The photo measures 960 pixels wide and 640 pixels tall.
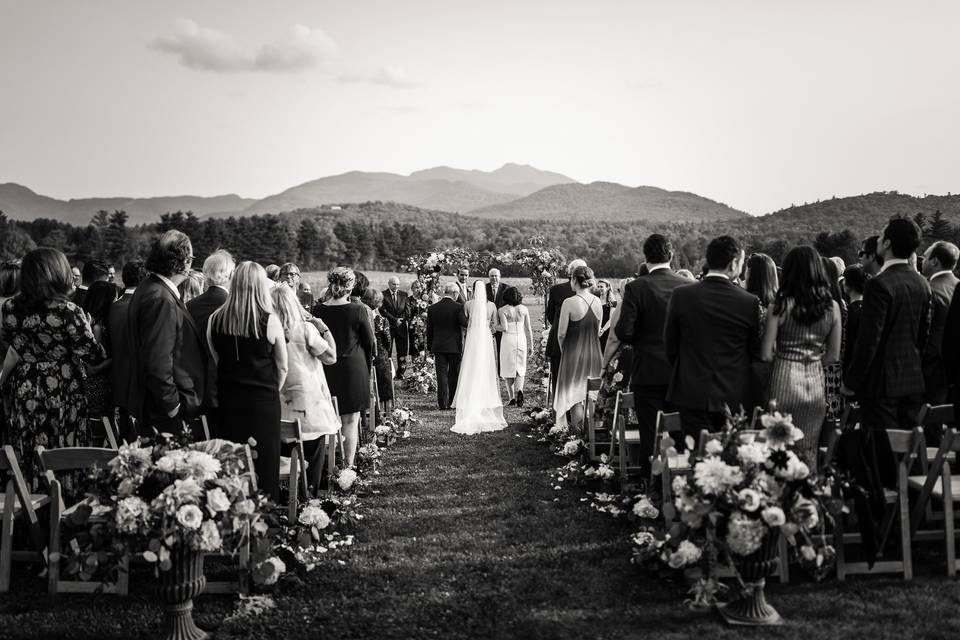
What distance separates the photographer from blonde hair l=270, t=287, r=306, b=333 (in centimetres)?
602

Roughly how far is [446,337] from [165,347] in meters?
6.97

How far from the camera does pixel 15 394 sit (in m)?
5.54

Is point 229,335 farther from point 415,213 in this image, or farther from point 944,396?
point 415,213

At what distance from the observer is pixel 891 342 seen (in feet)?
17.0

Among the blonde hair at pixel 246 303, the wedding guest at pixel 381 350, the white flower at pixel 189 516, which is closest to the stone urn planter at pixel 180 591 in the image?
the white flower at pixel 189 516

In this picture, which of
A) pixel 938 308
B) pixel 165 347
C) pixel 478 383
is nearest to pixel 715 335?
pixel 938 308

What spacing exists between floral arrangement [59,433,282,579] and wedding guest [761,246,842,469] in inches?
141

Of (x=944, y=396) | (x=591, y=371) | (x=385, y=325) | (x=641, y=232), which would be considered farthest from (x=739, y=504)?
(x=641, y=232)

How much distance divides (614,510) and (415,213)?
94923mm

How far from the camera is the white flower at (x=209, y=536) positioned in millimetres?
3770

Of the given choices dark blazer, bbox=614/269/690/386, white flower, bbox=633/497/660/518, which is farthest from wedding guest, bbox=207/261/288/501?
dark blazer, bbox=614/269/690/386

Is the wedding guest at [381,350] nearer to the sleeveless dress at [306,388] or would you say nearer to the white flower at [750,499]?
the sleeveless dress at [306,388]

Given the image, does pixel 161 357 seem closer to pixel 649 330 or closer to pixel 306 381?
pixel 306 381

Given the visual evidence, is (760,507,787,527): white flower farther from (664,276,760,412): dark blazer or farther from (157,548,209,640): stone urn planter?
(157,548,209,640): stone urn planter
